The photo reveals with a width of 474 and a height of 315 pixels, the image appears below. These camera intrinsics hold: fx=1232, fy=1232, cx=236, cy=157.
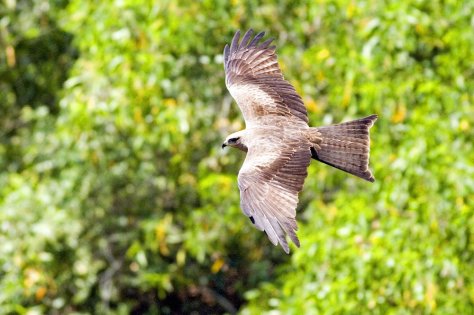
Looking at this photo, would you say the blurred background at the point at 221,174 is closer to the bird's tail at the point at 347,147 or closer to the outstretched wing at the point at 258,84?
the outstretched wing at the point at 258,84

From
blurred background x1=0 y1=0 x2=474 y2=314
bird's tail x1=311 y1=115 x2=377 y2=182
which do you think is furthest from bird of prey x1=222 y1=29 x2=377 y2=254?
blurred background x1=0 y1=0 x2=474 y2=314

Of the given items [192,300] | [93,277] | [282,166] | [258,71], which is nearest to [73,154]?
[93,277]

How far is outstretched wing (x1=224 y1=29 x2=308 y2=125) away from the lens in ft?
25.5

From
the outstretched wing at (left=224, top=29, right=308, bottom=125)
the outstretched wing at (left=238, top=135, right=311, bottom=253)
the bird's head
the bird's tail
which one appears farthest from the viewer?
the outstretched wing at (left=224, top=29, right=308, bottom=125)

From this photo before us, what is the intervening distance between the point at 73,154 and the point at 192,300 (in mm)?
1974

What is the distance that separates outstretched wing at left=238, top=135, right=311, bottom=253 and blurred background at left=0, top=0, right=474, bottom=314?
236cm

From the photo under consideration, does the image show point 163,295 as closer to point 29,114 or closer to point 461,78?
point 29,114

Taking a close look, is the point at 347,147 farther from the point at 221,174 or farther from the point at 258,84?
the point at 221,174

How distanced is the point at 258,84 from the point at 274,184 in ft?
4.86

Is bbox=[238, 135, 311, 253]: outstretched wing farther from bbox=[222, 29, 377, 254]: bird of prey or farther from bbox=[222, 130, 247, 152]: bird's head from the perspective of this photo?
bbox=[222, 130, 247, 152]: bird's head

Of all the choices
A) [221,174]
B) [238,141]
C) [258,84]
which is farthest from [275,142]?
[221,174]

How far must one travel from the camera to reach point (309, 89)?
10.1 meters

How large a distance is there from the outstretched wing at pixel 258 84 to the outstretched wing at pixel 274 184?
2.06 ft

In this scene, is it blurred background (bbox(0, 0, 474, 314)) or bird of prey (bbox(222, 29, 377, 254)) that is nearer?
bird of prey (bbox(222, 29, 377, 254))
